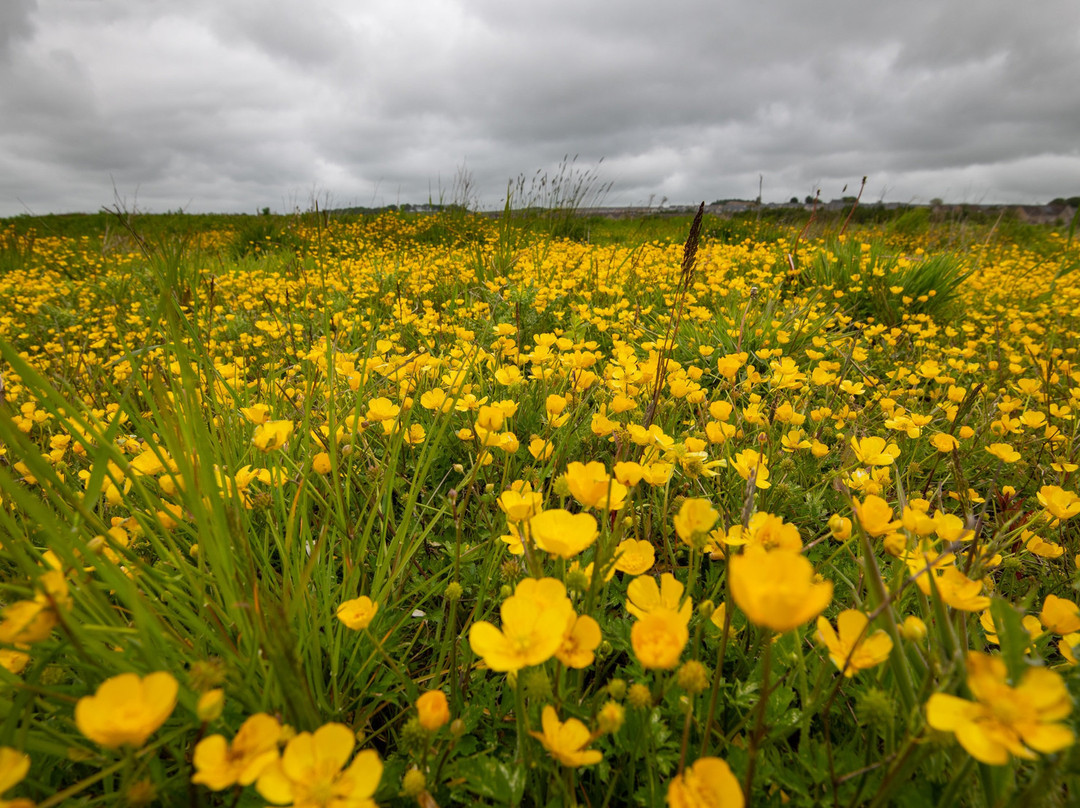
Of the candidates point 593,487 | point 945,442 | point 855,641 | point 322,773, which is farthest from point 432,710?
point 945,442

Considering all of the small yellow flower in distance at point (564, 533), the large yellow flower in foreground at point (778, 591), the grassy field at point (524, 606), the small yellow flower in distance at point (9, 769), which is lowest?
the grassy field at point (524, 606)

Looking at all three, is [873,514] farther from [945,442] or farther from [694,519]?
[945,442]

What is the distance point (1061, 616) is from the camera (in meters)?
0.86

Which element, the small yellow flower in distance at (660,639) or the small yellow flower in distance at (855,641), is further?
the small yellow flower in distance at (855,641)

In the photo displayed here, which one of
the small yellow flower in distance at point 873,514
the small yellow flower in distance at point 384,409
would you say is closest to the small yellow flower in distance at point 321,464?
the small yellow flower in distance at point 384,409

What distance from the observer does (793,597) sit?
518 mm

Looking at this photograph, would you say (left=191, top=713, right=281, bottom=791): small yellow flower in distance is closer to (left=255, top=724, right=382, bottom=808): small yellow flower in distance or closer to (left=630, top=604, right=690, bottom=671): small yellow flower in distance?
(left=255, top=724, right=382, bottom=808): small yellow flower in distance

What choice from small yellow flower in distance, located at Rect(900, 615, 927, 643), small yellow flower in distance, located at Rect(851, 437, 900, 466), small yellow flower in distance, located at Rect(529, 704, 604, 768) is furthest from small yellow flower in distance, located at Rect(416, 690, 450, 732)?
small yellow flower in distance, located at Rect(851, 437, 900, 466)

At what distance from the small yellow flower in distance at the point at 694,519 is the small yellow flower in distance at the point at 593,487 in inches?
5.1

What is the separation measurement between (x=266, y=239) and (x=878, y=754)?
12240 mm

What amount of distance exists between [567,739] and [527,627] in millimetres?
151

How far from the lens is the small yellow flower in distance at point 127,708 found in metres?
0.55

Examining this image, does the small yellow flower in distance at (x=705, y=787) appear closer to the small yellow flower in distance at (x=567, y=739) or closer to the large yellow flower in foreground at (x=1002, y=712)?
the small yellow flower in distance at (x=567, y=739)

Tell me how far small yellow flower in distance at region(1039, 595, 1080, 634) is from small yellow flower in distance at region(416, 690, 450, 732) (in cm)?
100
